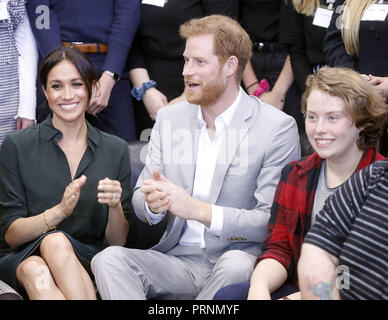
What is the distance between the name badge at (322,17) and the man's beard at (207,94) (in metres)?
0.83

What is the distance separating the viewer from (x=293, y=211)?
2547mm

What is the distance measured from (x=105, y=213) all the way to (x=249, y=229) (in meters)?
0.67

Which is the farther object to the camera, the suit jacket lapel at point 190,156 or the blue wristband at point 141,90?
the blue wristband at point 141,90

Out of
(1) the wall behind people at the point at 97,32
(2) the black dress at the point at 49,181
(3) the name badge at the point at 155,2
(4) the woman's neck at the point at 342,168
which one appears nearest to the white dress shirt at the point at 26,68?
(1) the wall behind people at the point at 97,32

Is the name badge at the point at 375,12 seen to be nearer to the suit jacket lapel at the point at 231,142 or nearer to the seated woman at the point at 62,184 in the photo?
the suit jacket lapel at the point at 231,142

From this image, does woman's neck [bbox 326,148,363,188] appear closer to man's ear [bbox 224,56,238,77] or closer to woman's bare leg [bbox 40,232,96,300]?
man's ear [bbox 224,56,238,77]

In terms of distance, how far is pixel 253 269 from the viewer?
8.53 ft

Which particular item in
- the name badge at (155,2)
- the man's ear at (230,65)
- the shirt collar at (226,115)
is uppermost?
the name badge at (155,2)

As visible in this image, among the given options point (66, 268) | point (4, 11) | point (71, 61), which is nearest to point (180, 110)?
point (71, 61)

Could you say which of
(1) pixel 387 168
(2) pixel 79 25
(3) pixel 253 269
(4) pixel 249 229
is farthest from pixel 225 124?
(2) pixel 79 25

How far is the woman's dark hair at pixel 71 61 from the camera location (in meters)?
3.00

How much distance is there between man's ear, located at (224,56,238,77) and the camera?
Answer: 3000mm
